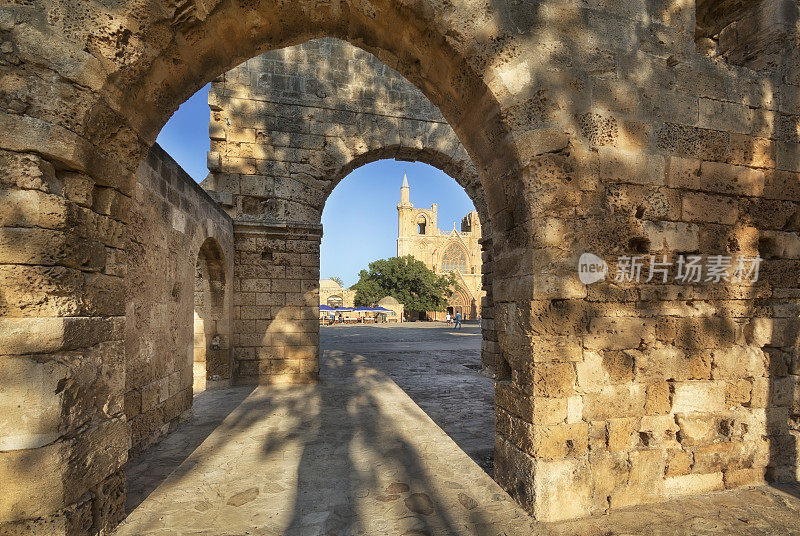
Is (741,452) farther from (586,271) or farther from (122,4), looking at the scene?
(122,4)

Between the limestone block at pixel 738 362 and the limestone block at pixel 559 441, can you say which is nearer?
the limestone block at pixel 559 441

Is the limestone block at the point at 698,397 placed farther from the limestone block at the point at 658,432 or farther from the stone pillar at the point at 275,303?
the stone pillar at the point at 275,303

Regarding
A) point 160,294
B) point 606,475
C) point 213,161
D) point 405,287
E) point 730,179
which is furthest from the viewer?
point 405,287

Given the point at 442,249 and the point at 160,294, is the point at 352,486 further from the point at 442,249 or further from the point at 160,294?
the point at 442,249

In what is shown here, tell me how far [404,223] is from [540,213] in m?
42.0

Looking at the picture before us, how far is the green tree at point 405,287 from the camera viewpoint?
3538cm

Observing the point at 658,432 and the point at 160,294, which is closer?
the point at 658,432

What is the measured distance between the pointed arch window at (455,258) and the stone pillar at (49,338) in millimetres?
43197

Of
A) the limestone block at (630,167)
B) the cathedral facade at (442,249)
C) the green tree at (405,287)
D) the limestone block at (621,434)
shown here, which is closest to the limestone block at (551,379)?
the limestone block at (621,434)

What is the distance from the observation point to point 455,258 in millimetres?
45000

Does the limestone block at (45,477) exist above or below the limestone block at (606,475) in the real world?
above

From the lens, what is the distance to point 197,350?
6.55 m

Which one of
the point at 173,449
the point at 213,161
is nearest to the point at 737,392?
the point at 173,449

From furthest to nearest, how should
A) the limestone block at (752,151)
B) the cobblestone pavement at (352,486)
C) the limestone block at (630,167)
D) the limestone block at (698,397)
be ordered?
the limestone block at (752,151) < the limestone block at (698,397) < the limestone block at (630,167) < the cobblestone pavement at (352,486)
